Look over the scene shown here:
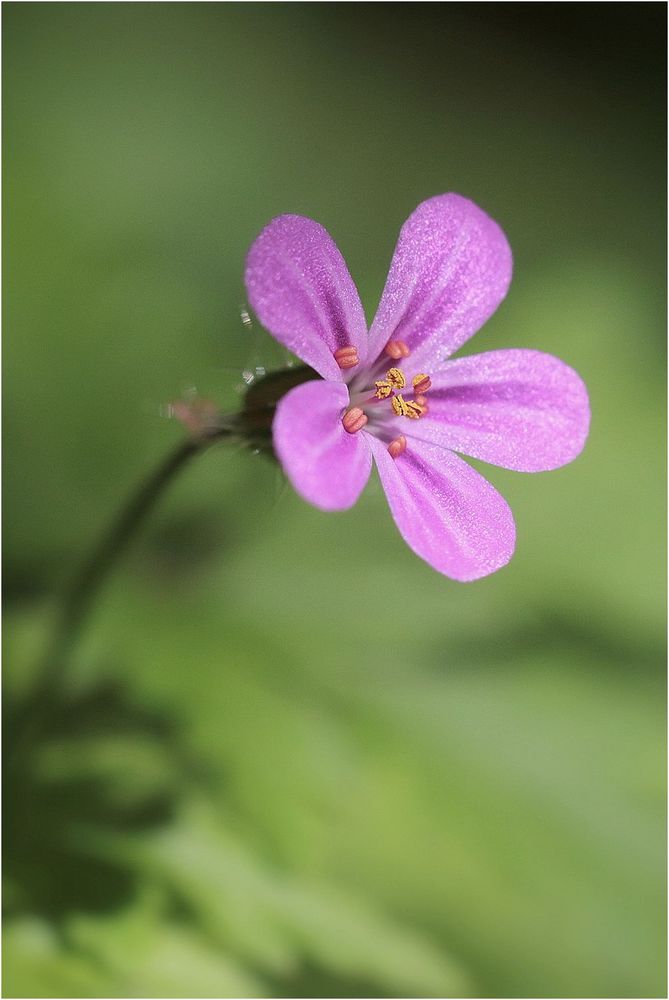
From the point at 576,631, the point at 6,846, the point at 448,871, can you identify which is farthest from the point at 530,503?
the point at 6,846

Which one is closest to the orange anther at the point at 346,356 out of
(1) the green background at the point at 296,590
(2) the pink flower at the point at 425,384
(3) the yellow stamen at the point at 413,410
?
(2) the pink flower at the point at 425,384

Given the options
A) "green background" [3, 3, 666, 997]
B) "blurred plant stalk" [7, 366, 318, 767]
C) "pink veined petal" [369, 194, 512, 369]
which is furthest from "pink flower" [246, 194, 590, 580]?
"green background" [3, 3, 666, 997]

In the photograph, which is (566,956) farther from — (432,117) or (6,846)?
(432,117)

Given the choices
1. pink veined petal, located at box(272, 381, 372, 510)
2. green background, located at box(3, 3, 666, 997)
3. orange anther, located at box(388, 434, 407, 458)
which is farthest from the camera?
green background, located at box(3, 3, 666, 997)

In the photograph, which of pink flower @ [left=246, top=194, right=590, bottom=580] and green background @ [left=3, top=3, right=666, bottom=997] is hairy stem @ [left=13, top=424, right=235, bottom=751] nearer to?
green background @ [left=3, top=3, right=666, bottom=997]

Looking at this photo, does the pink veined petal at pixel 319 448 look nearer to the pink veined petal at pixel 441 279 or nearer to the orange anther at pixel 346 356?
the orange anther at pixel 346 356

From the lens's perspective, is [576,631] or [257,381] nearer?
[257,381]

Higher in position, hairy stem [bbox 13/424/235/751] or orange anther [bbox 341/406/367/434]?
orange anther [bbox 341/406/367/434]
